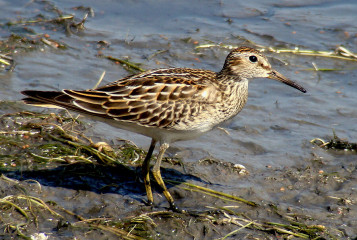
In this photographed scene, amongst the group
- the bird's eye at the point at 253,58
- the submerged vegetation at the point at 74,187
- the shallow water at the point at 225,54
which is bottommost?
the submerged vegetation at the point at 74,187

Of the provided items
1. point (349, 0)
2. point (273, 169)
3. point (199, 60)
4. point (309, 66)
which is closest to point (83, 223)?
point (273, 169)

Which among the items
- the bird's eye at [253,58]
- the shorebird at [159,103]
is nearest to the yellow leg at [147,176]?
the shorebird at [159,103]

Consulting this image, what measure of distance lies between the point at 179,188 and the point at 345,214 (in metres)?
2.14

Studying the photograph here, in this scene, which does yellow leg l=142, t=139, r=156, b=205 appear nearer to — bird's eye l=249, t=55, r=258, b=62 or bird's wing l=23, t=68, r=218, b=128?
bird's wing l=23, t=68, r=218, b=128

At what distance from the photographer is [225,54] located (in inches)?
490

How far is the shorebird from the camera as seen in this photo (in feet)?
24.8

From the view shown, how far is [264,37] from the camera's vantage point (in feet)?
43.7

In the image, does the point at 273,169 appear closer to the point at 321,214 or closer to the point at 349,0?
the point at 321,214

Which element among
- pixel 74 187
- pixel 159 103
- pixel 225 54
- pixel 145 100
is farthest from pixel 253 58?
pixel 225 54

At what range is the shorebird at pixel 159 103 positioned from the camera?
755 centimetres

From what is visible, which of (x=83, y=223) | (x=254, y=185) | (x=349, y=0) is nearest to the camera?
(x=83, y=223)

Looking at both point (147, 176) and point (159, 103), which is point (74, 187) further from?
point (159, 103)

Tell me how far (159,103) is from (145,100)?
177 millimetres

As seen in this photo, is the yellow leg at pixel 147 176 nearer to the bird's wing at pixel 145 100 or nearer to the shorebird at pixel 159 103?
the shorebird at pixel 159 103
